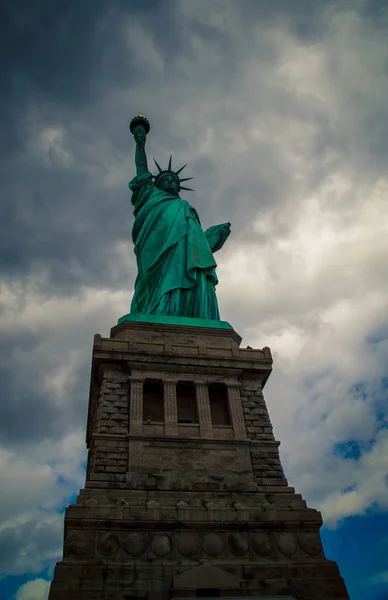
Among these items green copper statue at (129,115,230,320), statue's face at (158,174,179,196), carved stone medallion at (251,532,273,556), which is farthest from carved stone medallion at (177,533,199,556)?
statue's face at (158,174,179,196)

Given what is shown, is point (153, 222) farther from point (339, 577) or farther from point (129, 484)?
point (339, 577)

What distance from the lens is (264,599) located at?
1211 centimetres

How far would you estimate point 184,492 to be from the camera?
14.7 metres

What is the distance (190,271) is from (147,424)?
9.05 meters

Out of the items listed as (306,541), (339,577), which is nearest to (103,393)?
(306,541)

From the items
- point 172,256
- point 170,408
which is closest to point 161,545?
point 170,408

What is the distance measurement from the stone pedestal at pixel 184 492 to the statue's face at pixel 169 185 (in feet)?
43.2

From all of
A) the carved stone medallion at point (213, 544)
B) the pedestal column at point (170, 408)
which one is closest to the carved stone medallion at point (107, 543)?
the carved stone medallion at point (213, 544)

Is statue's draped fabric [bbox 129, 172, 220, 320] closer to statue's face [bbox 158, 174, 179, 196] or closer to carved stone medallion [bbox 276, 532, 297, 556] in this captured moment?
statue's face [bbox 158, 174, 179, 196]

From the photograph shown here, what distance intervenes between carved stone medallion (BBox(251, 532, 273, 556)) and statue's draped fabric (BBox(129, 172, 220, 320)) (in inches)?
388

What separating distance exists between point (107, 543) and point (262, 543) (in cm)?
430

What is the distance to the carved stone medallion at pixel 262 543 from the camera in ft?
44.9

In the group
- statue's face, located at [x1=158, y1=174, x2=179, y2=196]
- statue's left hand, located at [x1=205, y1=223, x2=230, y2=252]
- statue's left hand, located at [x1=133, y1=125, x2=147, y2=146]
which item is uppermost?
statue's left hand, located at [x1=133, y1=125, x2=147, y2=146]

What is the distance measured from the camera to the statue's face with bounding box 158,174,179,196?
3003cm
